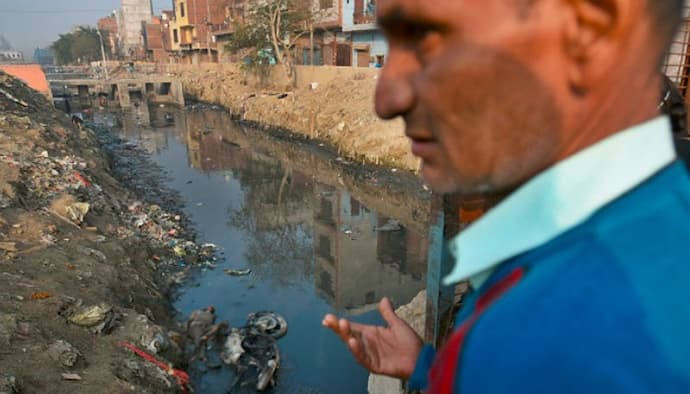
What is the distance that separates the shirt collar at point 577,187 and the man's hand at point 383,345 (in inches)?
29.2

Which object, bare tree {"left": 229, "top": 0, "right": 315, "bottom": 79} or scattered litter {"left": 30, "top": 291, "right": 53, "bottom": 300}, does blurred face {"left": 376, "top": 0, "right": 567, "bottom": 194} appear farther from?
bare tree {"left": 229, "top": 0, "right": 315, "bottom": 79}

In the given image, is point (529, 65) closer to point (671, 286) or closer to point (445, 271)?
point (671, 286)

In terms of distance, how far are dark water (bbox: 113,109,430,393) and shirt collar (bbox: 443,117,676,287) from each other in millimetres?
6065

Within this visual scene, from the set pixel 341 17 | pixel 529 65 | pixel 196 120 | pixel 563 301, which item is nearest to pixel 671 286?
pixel 563 301

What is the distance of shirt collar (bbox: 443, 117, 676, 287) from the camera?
1.88 feet

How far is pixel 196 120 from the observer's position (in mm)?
28781

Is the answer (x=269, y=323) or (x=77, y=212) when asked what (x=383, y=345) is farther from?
(x=77, y=212)

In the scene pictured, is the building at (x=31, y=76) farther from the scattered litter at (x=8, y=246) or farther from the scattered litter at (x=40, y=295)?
the scattered litter at (x=40, y=295)

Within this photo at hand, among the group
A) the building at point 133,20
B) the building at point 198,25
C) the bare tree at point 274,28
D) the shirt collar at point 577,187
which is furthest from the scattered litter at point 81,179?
the building at point 133,20

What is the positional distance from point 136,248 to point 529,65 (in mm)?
8875

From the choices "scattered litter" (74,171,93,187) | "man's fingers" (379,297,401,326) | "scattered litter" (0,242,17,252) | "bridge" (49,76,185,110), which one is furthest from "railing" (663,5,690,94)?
"bridge" (49,76,185,110)

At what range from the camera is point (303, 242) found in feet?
36.8

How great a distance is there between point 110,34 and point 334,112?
2910 inches

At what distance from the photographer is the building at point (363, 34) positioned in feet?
71.8
